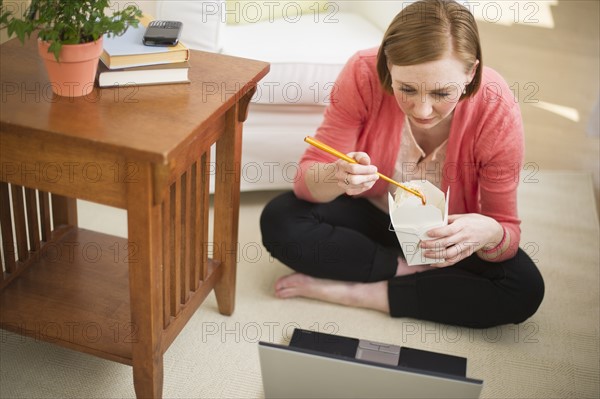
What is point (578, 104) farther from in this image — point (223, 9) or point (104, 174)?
point (104, 174)

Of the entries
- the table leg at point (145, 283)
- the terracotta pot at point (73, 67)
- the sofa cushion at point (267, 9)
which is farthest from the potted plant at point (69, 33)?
the sofa cushion at point (267, 9)

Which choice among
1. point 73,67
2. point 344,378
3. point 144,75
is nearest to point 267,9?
point 144,75

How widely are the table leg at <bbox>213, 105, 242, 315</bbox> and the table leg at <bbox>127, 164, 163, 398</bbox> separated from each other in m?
0.28

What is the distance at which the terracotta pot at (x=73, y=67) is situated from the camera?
1.14 m

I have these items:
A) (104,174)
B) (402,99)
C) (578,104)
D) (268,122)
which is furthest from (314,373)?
(578,104)

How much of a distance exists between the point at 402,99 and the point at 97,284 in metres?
0.70

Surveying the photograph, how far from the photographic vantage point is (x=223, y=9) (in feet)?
5.80

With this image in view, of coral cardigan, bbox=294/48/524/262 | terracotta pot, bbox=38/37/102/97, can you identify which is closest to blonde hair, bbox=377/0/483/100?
coral cardigan, bbox=294/48/524/262

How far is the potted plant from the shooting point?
1108 millimetres

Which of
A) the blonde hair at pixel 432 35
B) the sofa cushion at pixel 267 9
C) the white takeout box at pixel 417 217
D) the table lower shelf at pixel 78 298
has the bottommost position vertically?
the table lower shelf at pixel 78 298

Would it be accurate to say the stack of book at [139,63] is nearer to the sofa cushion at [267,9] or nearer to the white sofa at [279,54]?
the white sofa at [279,54]

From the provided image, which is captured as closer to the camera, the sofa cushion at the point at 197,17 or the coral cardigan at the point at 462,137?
the coral cardigan at the point at 462,137

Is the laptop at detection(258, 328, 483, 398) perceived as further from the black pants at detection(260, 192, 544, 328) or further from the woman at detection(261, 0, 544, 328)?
the black pants at detection(260, 192, 544, 328)

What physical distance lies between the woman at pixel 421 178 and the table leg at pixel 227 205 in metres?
0.14
